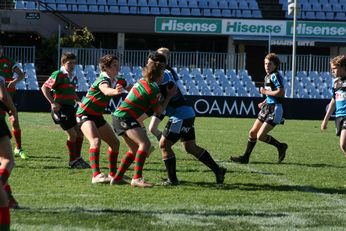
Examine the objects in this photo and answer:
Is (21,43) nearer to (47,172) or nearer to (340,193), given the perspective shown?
(47,172)

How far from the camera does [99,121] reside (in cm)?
921

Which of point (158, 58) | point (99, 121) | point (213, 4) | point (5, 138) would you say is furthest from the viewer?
point (213, 4)

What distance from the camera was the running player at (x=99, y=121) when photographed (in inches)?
346

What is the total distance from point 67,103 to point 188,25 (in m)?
26.1

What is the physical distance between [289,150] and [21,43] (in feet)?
84.5

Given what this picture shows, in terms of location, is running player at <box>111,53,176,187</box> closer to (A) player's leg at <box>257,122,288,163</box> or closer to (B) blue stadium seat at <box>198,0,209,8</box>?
(A) player's leg at <box>257,122,288,163</box>

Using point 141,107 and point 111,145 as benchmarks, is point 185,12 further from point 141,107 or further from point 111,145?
point 141,107

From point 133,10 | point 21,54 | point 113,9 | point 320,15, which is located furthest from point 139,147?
point 320,15

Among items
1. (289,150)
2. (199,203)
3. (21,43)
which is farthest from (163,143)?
(21,43)

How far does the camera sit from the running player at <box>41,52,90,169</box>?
10.5m

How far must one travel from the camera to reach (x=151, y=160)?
11797 millimetres

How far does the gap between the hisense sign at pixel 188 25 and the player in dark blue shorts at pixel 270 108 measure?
80.9 ft

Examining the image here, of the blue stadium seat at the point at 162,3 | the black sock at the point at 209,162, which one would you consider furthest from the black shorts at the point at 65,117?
the blue stadium seat at the point at 162,3

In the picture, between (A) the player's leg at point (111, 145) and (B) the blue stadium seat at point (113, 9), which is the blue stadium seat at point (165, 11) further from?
(A) the player's leg at point (111, 145)
